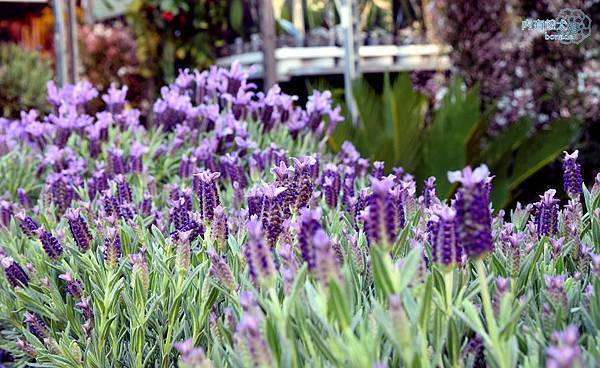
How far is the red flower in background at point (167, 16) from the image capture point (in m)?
11.2

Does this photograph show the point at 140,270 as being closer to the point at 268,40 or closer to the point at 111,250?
the point at 111,250

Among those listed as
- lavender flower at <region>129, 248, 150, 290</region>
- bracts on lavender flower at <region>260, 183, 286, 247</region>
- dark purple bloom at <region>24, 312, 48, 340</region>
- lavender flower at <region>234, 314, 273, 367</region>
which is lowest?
dark purple bloom at <region>24, 312, 48, 340</region>

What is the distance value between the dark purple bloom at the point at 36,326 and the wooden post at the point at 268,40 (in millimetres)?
5984

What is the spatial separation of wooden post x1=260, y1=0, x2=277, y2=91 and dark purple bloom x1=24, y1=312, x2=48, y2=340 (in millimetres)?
5984

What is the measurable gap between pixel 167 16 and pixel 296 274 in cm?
1041

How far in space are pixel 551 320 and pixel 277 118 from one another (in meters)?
2.42

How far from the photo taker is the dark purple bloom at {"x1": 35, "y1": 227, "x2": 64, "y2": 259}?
1.98m

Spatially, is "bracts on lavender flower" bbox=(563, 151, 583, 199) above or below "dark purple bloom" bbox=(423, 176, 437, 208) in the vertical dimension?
above

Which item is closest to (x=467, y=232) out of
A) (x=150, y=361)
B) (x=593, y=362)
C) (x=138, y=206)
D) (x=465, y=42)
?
(x=593, y=362)

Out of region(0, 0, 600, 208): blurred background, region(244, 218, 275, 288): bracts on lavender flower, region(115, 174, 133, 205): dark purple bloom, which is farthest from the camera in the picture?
region(0, 0, 600, 208): blurred background

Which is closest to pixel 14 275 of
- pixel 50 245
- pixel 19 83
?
pixel 50 245

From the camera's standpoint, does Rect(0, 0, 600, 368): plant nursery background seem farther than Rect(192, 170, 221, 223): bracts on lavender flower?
No

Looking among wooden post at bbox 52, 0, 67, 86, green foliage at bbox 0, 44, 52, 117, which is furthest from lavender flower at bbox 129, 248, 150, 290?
green foliage at bbox 0, 44, 52, 117
